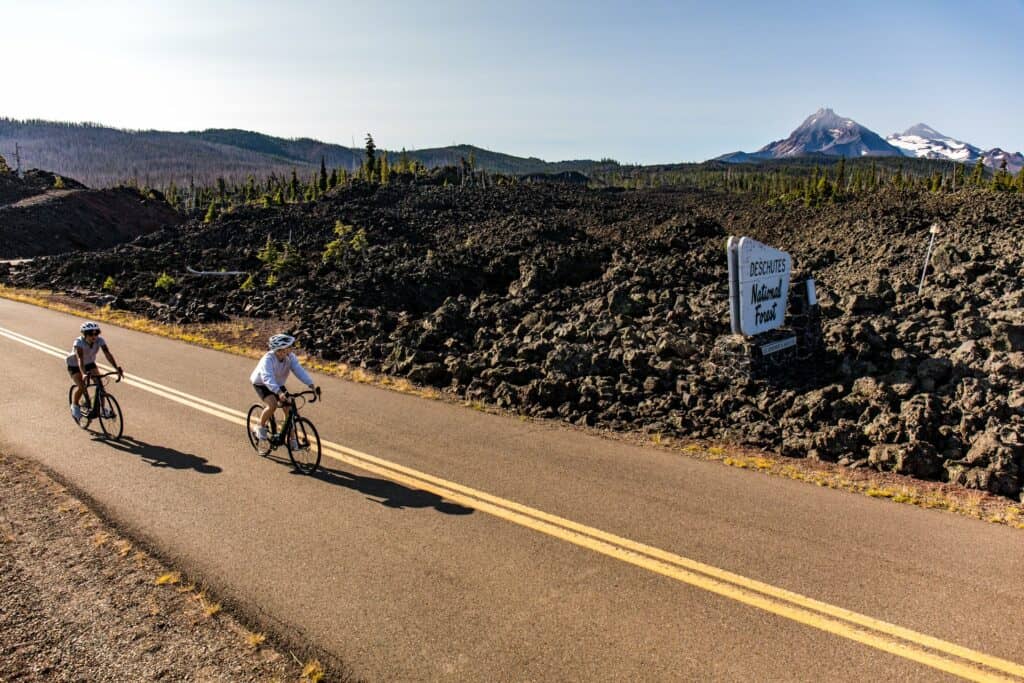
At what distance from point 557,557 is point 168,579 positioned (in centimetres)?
374

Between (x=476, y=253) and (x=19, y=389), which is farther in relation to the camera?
(x=476, y=253)

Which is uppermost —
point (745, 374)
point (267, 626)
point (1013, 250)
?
point (1013, 250)

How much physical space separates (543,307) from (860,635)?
1448 centimetres

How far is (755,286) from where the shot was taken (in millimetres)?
11922

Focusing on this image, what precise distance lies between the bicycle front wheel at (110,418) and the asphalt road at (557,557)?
1.11 feet

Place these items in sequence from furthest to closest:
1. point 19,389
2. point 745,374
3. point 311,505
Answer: point 19,389 → point 745,374 → point 311,505

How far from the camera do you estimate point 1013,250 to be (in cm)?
1589

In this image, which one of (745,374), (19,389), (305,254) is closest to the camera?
(745,374)

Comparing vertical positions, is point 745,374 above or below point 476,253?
below

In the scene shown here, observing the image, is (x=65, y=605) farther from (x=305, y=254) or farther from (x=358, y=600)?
(x=305, y=254)

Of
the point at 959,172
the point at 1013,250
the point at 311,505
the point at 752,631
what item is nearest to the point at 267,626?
the point at 311,505

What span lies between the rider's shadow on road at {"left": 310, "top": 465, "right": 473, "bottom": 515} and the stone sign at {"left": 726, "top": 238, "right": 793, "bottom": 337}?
6.86m

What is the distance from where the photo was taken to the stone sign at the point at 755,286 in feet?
37.5

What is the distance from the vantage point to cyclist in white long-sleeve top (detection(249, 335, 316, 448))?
870 centimetres
